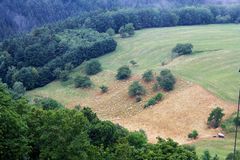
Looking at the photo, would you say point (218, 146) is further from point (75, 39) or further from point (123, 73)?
point (75, 39)

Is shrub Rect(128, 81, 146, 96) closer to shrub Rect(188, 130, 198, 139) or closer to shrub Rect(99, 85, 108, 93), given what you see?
shrub Rect(99, 85, 108, 93)

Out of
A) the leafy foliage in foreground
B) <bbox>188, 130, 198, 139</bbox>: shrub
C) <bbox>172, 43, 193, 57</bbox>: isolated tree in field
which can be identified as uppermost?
the leafy foliage in foreground

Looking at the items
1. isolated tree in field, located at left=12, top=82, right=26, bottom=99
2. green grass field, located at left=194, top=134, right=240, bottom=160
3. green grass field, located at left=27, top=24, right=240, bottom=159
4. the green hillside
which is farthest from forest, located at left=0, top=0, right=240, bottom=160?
green grass field, located at left=194, top=134, right=240, bottom=160

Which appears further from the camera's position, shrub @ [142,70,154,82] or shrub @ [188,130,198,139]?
shrub @ [142,70,154,82]

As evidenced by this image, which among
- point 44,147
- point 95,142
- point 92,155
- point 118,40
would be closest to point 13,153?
point 44,147

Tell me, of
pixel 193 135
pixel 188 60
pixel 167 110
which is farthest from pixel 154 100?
pixel 188 60

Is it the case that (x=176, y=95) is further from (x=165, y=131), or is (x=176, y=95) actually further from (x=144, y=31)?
(x=144, y=31)
